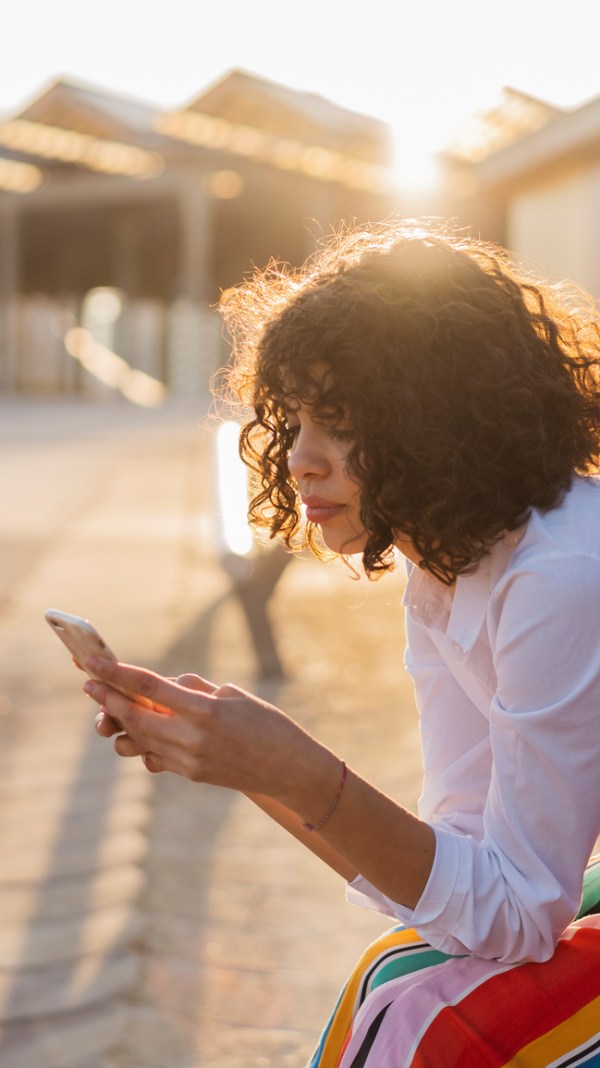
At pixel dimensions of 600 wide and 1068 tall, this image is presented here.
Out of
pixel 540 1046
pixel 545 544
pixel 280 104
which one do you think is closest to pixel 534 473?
pixel 545 544

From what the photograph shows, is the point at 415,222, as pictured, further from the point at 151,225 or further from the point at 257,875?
the point at 151,225

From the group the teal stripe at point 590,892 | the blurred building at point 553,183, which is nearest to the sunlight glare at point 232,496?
the teal stripe at point 590,892

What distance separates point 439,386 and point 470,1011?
0.70 metres

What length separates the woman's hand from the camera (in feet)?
4.43

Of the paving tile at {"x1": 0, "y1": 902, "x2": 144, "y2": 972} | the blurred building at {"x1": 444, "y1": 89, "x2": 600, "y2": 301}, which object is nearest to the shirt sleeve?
the paving tile at {"x1": 0, "y1": 902, "x2": 144, "y2": 972}

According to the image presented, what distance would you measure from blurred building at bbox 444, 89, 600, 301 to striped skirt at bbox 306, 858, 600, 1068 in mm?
10852

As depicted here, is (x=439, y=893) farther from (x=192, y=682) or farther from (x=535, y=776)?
(x=192, y=682)

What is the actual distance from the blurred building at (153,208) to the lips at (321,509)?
18.8 meters

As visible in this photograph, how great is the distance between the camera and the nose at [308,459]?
1595mm

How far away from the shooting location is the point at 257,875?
3189 mm

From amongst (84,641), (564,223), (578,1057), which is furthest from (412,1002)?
(564,223)

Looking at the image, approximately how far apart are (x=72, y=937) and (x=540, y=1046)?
159cm

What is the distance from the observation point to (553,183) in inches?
567

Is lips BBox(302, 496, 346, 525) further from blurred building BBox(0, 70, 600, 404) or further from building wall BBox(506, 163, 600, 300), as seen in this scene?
blurred building BBox(0, 70, 600, 404)
